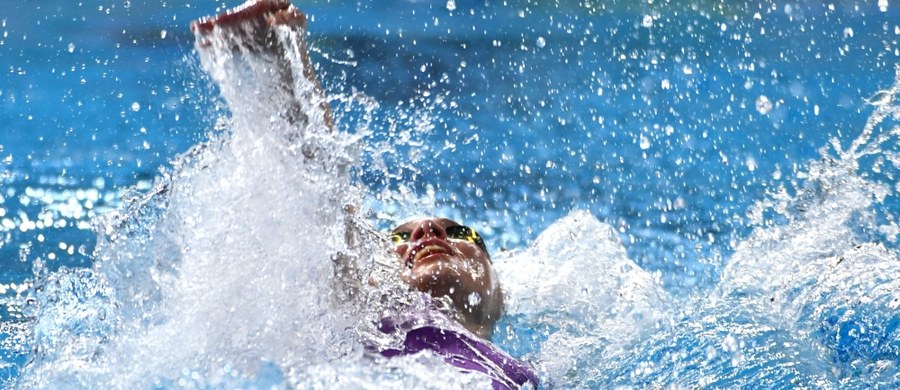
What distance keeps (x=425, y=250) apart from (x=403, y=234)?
106 millimetres

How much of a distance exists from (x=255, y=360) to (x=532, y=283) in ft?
3.52

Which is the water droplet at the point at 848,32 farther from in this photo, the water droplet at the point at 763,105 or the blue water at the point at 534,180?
the water droplet at the point at 763,105

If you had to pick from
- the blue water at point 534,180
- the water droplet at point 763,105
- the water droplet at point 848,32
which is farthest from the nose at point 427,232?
the water droplet at point 848,32

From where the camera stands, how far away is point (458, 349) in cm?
171

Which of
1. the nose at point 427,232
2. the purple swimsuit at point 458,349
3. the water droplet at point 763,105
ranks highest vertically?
the water droplet at point 763,105

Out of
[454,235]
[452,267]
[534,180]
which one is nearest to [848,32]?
[534,180]

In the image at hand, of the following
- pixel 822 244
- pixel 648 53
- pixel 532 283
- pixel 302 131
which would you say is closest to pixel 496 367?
pixel 302 131

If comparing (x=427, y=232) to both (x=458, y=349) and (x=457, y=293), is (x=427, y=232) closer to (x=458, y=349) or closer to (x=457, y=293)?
(x=457, y=293)

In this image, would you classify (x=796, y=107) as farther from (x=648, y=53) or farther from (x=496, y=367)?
(x=496, y=367)

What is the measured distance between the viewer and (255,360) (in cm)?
164

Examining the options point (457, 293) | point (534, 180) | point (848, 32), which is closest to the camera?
point (457, 293)

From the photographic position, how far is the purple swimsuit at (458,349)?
1.67m

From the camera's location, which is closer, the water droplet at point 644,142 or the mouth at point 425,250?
the mouth at point 425,250

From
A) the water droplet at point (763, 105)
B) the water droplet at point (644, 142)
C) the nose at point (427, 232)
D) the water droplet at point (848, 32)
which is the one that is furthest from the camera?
the water droplet at point (848, 32)
